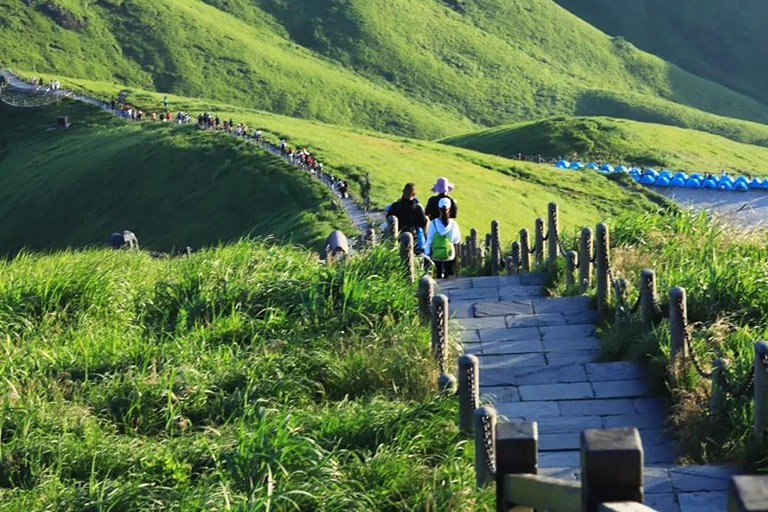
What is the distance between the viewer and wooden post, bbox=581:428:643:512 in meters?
3.79

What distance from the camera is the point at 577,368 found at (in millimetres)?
10406

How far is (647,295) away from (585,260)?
296 cm

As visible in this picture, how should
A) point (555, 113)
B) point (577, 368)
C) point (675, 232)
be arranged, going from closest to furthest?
point (577, 368) < point (675, 232) < point (555, 113)

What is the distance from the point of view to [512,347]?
1122 cm

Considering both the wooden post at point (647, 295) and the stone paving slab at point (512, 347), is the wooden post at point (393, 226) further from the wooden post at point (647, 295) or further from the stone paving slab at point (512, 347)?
the wooden post at point (647, 295)

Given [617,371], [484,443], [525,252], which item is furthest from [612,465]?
[525,252]

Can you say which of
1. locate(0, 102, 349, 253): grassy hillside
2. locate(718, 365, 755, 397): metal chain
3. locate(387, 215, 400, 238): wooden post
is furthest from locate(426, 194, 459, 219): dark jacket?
locate(0, 102, 349, 253): grassy hillside

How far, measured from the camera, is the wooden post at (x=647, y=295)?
10.4m

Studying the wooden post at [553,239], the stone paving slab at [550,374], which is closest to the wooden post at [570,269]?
the wooden post at [553,239]

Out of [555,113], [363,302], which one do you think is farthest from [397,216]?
[555,113]

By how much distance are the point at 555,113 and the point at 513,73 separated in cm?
1082

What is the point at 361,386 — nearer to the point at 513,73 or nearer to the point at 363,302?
the point at 363,302

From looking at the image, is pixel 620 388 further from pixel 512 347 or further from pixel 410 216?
pixel 410 216

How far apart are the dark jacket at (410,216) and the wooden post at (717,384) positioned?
341 inches
